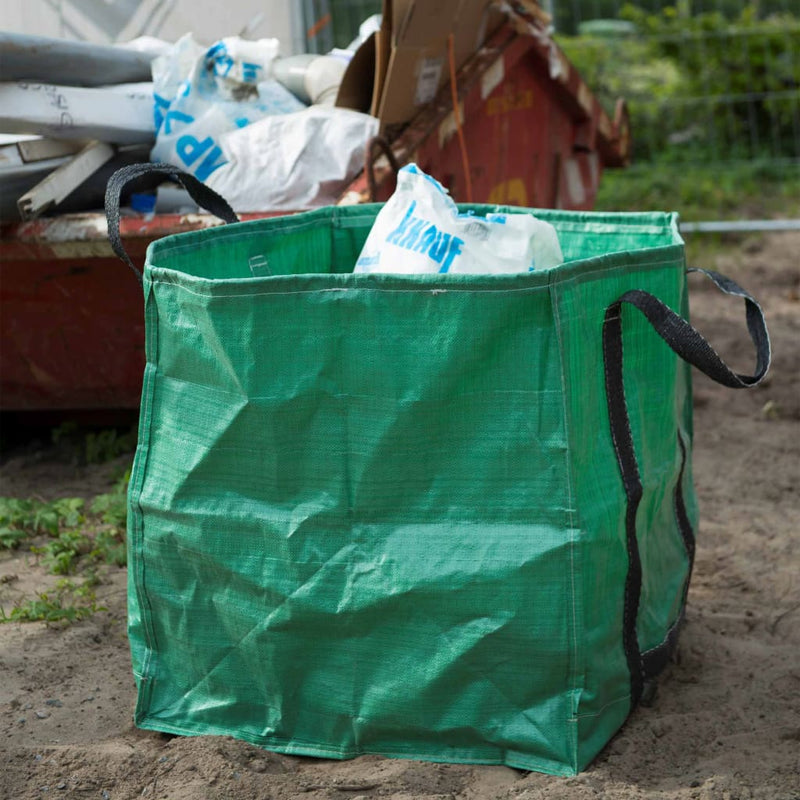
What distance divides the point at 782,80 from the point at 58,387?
5934 millimetres

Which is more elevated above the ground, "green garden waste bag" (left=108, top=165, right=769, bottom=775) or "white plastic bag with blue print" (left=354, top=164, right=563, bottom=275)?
"white plastic bag with blue print" (left=354, top=164, right=563, bottom=275)

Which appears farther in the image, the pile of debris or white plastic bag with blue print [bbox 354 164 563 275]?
the pile of debris

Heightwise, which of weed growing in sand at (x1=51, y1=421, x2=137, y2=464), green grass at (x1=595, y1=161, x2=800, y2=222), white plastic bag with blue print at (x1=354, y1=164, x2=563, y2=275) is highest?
white plastic bag with blue print at (x1=354, y1=164, x2=563, y2=275)

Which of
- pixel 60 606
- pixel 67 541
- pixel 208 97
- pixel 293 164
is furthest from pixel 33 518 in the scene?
pixel 208 97

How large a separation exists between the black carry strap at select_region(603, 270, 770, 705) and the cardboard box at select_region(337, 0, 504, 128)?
122 cm

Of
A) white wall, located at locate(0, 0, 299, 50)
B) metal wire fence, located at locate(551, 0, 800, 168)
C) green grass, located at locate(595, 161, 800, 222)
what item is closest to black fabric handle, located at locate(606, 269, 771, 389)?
white wall, located at locate(0, 0, 299, 50)

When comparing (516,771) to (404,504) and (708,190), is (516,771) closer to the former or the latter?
(404,504)

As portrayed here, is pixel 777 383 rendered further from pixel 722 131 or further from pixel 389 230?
pixel 722 131

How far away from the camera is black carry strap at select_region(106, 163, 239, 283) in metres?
1.89

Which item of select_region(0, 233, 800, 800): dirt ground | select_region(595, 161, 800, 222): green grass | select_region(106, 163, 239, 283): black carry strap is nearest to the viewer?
select_region(0, 233, 800, 800): dirt ground

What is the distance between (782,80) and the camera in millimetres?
7504

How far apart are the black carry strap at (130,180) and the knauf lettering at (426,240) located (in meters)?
0.37

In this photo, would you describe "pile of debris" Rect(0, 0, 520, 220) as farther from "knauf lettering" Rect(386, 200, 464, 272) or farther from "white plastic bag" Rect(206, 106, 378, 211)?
"knauf lettering" Rect(386, 200, 464, 272)

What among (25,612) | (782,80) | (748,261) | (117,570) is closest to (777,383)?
(748,261)
